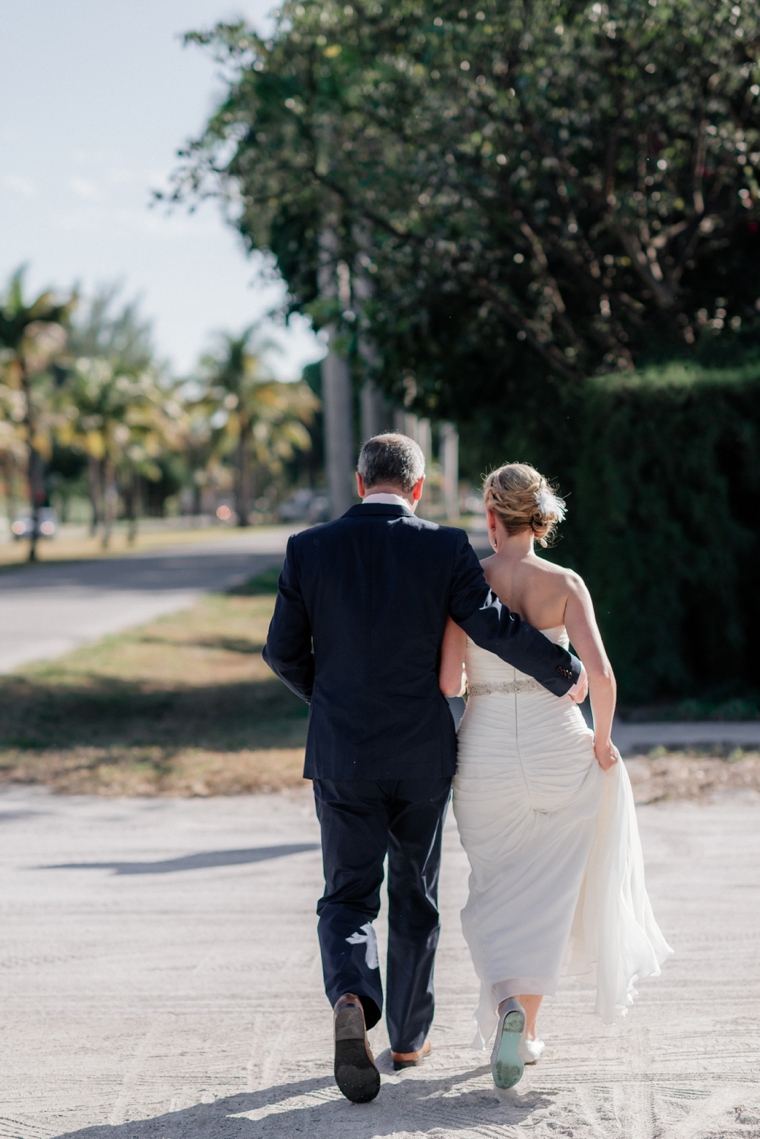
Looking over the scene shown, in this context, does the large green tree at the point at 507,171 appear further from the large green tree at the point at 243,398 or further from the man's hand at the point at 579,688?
the large green tree at the point at 243,398

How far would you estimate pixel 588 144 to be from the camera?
11.2 m

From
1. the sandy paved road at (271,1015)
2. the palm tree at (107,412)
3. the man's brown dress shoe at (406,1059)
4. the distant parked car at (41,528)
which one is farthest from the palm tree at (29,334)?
the man's brown dress shoe at (406,1059)

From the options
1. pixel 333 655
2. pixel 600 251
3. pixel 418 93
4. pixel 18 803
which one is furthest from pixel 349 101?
pixel 333 655

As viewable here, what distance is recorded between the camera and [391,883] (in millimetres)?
3426

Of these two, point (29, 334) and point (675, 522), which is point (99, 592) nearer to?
point (29, 334)

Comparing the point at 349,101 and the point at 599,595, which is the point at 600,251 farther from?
the point at 599,595

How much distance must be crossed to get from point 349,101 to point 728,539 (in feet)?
19.7

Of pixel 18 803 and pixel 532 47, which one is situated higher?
pixel 532 47

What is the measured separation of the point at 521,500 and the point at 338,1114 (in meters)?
1.85

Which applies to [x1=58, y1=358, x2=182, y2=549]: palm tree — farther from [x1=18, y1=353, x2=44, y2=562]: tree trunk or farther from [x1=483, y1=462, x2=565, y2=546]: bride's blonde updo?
[x1=483, y1=462, x2=565, y2=546]: bride's blonde updo

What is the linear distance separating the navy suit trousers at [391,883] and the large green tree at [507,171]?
7.89m

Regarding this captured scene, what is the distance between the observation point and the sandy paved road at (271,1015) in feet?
10.2

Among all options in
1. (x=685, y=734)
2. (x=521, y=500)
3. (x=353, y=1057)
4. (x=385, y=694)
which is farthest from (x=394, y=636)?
(x=685, y=734)

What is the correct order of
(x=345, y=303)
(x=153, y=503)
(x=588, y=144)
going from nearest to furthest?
(x=588, y=144)
(x=345, y=303)
(x=153, y=503)
